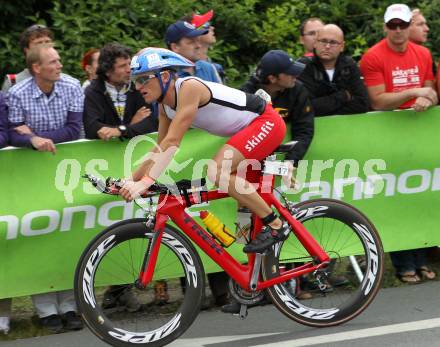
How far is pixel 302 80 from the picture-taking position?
760 cm

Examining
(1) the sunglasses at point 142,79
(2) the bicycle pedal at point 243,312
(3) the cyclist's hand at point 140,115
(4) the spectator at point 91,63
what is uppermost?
(1) the sunglasses at point 142,79

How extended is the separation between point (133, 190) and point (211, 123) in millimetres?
743

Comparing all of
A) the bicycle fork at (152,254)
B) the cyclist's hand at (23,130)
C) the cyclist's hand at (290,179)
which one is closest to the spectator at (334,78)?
the cyclist's hand at (290,179)

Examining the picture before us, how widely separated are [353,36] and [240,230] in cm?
629

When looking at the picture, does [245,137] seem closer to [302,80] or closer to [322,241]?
[322,241]

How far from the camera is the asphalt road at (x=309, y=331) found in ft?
20.1

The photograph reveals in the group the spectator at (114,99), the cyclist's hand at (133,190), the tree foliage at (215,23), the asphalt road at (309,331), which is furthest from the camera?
the tree foliage at (215,23)

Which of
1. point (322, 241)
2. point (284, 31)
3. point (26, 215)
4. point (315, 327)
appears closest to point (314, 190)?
point (322, 241)

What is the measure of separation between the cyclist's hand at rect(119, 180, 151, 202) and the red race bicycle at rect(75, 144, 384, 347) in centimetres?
9

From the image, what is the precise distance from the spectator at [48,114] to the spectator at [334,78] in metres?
1.86

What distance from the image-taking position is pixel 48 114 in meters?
6.96

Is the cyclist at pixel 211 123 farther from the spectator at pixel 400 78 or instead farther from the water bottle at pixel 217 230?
the spectator at pixel 400 78

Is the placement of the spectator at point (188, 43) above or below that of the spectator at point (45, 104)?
above

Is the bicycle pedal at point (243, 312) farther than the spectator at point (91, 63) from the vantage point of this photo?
No
